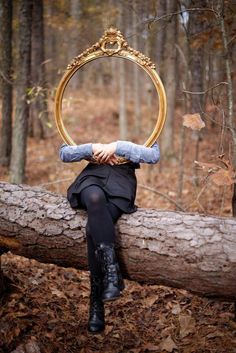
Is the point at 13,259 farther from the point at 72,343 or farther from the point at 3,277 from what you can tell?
the point at 72,343

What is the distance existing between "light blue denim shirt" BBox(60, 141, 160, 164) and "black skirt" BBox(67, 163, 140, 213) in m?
0.14

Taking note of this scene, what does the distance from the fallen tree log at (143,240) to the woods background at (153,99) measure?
49cm

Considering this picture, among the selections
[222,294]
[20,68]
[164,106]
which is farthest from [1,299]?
[20,68]

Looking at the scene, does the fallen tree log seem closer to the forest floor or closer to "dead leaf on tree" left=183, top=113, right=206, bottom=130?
the forest floor

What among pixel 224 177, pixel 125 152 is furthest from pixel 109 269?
pixel 224 177

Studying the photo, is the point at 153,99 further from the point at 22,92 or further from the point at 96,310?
the point at 96,310

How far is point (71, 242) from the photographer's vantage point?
3.32 m

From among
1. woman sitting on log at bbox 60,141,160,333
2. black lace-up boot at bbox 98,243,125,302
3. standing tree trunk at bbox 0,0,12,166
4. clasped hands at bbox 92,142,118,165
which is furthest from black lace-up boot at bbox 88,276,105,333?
standing tree trunk at bbox 0,0,12,166

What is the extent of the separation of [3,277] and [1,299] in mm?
216

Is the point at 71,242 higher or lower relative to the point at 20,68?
lower

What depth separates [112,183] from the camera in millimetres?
3205

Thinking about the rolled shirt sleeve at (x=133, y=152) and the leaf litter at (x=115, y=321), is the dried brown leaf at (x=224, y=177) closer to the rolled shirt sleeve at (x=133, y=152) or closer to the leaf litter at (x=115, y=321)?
the rolled shirt sleeve at (x=133, y=152)

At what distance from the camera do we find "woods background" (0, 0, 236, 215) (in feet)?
14.5

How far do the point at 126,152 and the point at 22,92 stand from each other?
160 inches
